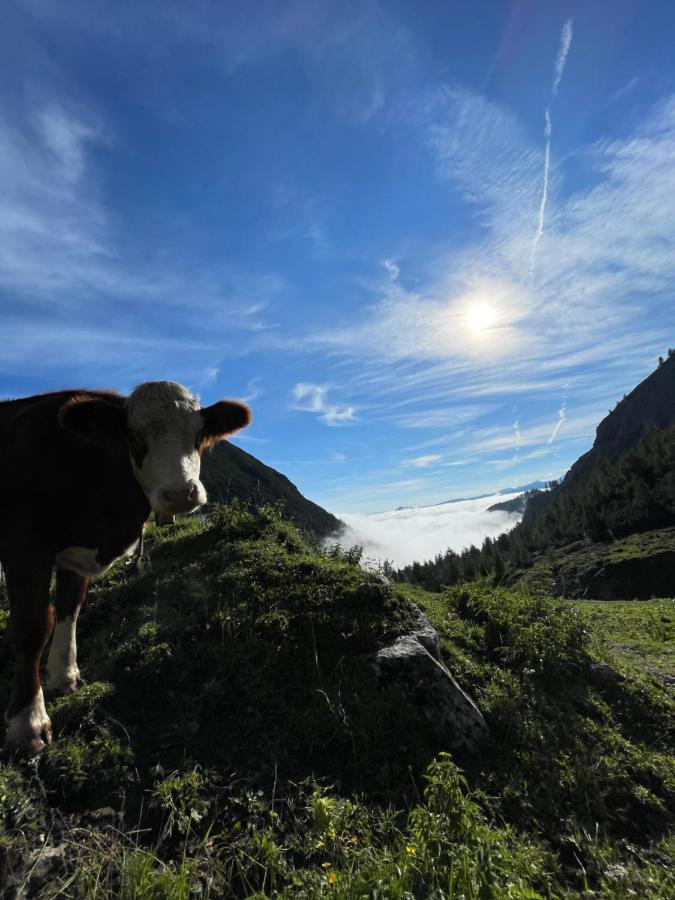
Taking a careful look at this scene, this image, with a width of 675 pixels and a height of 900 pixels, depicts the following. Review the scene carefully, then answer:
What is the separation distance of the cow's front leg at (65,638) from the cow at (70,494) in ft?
0.04

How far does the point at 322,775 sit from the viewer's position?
417 cm

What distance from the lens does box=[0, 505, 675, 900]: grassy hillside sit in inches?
122

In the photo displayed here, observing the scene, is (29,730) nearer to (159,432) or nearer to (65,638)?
(65,638)

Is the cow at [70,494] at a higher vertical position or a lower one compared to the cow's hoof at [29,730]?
higher

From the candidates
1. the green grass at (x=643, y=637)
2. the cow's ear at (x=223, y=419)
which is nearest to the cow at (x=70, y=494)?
the cow's ear at (x=223, y=419)

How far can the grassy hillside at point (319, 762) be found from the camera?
311cm

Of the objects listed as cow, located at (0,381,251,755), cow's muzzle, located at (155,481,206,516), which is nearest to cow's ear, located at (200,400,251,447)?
cow, located at (0,381,251,755)

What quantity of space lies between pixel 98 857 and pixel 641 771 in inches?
198

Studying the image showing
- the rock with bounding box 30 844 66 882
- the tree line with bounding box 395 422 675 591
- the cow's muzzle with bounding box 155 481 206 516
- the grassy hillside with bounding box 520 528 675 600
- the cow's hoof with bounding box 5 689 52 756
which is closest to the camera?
the rock with bounding box 30 844 66 882

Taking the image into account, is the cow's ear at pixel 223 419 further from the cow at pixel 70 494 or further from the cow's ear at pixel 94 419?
the cow's ear at pixel 94 419

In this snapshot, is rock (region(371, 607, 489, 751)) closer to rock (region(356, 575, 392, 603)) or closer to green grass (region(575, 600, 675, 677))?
rock (region(356, 575, 392, 603))

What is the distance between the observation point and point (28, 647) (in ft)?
15.0

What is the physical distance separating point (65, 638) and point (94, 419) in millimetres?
2679

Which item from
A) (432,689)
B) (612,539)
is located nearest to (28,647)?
(432,689)
